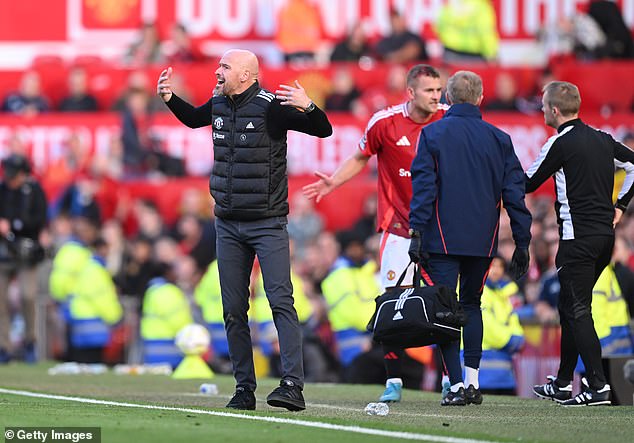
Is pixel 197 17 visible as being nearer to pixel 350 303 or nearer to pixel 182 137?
pixel 182 137

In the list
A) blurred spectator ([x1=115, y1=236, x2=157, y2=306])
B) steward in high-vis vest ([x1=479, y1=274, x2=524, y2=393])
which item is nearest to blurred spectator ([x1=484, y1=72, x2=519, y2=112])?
blurred spectator ([x1=115, y1=236, x2=157, y2=306])

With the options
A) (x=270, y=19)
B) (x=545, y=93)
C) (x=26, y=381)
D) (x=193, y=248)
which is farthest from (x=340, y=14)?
(x=545, y=93)

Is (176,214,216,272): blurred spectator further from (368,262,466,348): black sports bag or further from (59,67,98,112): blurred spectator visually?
Answer: (368,262,466,348): black sports bag

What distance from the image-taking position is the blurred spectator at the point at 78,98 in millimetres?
22344

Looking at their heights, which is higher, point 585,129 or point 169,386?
point 585,129

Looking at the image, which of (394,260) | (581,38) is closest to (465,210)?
(394,260)

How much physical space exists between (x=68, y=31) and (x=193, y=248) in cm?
849

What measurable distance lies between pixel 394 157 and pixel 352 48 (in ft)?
41.8

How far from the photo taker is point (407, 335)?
980 centimetres

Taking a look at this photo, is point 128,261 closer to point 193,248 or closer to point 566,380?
point 193,248

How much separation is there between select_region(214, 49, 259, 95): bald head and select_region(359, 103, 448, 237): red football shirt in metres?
1.56

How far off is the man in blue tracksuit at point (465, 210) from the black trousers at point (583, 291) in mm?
465

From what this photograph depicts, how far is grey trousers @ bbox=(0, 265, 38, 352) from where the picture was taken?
18.5 meters

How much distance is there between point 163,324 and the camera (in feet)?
60.2
